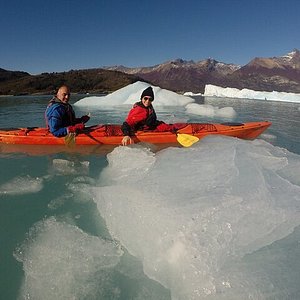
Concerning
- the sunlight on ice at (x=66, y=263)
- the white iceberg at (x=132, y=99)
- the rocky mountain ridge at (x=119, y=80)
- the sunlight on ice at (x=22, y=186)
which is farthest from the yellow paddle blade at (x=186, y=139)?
the rocky mountain ridge at (x=119, y=80)

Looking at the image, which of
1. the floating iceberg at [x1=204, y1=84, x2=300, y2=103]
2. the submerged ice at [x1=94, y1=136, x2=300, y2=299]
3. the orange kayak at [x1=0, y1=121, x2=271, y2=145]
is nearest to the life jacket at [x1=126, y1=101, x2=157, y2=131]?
the orange kayak at [x1=0, y1=121, x2=271, y2=145]

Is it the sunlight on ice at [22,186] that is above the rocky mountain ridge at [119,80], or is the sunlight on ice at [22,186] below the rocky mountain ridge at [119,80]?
above

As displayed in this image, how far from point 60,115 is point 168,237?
4771 millimetres

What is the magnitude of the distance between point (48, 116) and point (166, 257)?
5030mm

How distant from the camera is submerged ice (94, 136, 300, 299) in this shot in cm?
213

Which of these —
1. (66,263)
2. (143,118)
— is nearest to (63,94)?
(143,118)

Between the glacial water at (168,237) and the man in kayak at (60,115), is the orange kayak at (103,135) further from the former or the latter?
the glacial water at (168,237)

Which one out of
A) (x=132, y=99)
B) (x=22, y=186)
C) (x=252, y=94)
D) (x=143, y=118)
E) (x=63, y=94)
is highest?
(x=63, y=94)

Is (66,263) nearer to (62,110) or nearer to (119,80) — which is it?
(62,110)

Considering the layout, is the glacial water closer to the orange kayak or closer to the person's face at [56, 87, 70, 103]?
the orange kayak

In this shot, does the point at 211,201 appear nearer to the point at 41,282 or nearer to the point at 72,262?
the point at 72,262

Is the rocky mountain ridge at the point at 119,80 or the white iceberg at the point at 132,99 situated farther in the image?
the rocky mountain ridge at the point at 119,80

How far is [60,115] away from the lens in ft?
21.6

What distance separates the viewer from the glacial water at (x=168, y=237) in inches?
86.7
